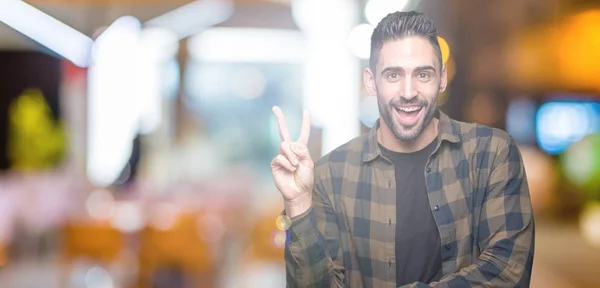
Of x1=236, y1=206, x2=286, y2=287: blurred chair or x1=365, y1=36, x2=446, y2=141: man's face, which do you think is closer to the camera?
x1=365, y1=36, x2=446, y2=141: man's face

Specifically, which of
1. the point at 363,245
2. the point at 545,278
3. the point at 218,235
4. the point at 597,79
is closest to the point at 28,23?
the point at 218,235

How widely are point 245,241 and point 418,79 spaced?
3.87 metres

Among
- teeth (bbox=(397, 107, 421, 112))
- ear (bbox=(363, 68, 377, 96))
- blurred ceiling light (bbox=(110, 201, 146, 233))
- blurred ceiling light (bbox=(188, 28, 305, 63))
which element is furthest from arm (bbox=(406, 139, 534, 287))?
blurred ceiling light (bbox=(110, 201, 146, 233))

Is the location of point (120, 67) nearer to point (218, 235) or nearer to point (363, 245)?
point (218, 235)

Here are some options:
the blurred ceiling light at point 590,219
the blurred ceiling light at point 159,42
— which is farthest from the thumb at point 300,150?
the blurred ceiling light at point 590,219

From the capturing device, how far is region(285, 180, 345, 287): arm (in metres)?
1.93

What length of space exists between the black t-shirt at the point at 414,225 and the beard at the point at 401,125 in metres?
0.05

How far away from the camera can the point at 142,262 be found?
17.3ft

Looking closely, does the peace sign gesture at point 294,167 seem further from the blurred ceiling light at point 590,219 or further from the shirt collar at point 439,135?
the blurred ceiling light at point 590,219

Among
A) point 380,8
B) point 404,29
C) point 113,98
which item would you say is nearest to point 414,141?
point 404,29

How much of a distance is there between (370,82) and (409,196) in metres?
0.30

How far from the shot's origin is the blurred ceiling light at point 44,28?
135 inches

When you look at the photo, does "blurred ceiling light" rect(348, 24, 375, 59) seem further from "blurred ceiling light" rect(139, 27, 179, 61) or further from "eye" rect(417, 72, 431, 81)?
"blurred ceiling light" rect(139, 27, 179, 61)

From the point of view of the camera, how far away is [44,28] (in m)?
4.53
